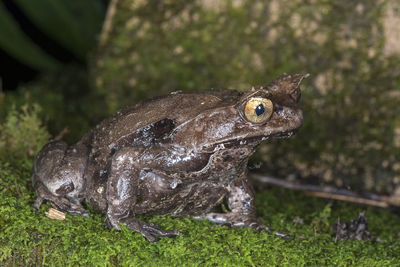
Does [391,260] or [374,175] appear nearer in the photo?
[391,260]

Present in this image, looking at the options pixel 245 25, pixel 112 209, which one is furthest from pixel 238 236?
pixel 245 25

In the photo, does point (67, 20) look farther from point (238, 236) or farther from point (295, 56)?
point (238, 236)

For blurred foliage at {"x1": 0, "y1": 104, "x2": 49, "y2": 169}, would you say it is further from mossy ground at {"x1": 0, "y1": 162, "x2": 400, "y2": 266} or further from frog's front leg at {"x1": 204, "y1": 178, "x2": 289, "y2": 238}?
frog's front leg at {"x1": 204, "y1": 178, "x2": 289, "y2": 238}

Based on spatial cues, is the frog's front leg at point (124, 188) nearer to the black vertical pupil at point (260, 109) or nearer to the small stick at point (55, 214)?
the small stick at point (55, 214)

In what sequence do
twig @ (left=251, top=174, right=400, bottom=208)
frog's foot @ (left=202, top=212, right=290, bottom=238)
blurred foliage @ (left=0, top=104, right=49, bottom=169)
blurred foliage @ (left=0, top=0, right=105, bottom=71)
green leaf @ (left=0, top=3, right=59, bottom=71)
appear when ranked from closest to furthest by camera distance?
frog's foot @ (left=202, top=212, right=290, bottom=238) < blurred foliage @ (left=0, top=104, right=49, bottom=169) < twig @ (left=251, top=174, right=400, bottom=208) < green leaf @ (left=0, top=3, right=59, bottom=71) < blurred foliage @ (left=0, top=0, right=105, bottom=71)

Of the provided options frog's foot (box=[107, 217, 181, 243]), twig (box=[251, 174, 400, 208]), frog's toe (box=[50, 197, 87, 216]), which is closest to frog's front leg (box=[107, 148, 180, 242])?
frog's foot (box=[107, 217, 181, 243])

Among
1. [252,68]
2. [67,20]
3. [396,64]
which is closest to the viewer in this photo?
[396,64]

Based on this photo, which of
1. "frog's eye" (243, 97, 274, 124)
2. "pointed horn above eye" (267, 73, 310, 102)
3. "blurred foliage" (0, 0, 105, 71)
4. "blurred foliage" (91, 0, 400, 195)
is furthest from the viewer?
"blurred foliage" (0, 0, 105, 71)

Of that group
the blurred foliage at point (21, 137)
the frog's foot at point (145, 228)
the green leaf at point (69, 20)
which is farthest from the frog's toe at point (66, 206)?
the green leaf at point (69, 20)
